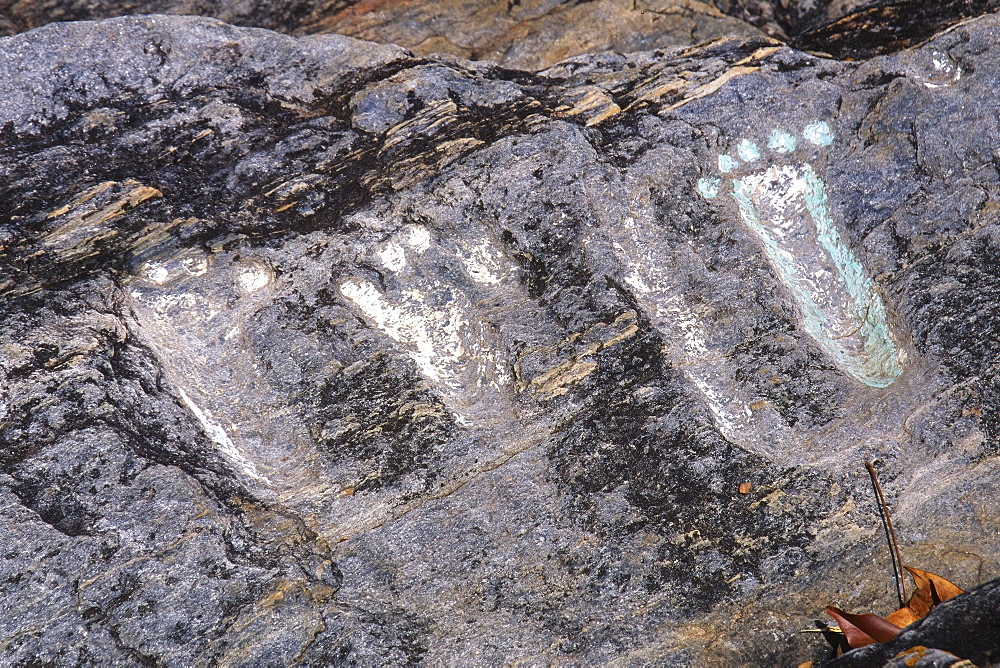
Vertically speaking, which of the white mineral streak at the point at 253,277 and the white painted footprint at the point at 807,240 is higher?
the white mineral streak at the point at 253,277

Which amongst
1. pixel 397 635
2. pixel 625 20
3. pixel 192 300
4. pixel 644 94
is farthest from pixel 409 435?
pixel 625 20

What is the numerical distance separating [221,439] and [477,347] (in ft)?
2.80

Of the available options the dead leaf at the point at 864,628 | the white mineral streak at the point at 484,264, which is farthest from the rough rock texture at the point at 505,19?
the dead leaf at the point at 864,628

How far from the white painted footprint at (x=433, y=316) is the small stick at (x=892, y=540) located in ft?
3.87

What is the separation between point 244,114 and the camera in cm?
259

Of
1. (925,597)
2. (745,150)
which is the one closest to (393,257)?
(745,150)

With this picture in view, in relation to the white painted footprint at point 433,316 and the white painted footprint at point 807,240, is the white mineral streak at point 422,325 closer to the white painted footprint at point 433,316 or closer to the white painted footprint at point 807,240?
the white painted footprint at point 433,316

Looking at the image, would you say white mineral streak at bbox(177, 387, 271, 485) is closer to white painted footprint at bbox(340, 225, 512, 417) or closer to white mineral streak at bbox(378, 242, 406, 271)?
white painted footprint at bbox(340, 225, 512, 417)

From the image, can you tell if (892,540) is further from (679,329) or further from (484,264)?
(484,264)

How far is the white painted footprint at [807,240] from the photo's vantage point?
2.51m

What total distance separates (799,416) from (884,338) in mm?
436

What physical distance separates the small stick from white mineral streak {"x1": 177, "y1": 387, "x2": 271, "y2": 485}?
1.88 m

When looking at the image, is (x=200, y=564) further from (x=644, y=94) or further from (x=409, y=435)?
(x=644, y=94)

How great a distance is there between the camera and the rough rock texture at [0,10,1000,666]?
2.09 metres
